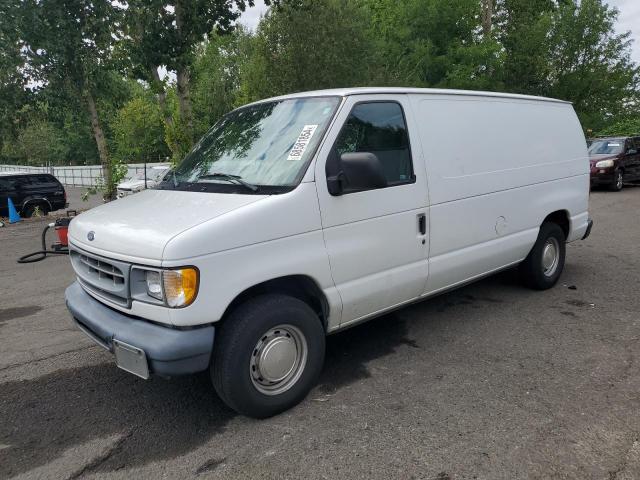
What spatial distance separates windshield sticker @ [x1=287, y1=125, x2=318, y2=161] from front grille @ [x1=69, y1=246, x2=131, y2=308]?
1.29 metres

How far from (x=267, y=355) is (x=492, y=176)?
280 centimetres

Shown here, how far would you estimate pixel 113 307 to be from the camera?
3.27 metres

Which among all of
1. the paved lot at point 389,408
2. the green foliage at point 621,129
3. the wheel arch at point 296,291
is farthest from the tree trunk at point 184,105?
the green foliage at point 621,129

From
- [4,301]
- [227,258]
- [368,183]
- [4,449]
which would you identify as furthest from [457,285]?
[4,301]

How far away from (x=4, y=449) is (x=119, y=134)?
45.6 metres

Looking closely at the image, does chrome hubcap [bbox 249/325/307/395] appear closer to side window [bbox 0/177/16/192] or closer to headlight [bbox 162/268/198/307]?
headlight [bbox 162/268/198/307]

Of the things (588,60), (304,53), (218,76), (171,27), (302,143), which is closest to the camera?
(302,143)

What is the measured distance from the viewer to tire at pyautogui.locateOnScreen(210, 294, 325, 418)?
302 cm

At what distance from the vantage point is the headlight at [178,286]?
2.78 metres

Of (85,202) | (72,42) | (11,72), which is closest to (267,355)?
(72,42)

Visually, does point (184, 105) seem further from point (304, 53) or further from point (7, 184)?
point (304, 53)

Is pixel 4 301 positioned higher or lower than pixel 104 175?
lower

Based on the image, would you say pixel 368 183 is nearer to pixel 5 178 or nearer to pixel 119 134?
pixel 5 178

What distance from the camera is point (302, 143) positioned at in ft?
11.4
